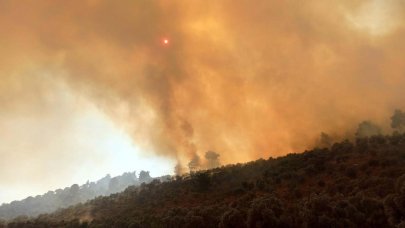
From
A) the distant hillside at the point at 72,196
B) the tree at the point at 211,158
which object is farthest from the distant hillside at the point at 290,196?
the distant hillside at the point at 72,196

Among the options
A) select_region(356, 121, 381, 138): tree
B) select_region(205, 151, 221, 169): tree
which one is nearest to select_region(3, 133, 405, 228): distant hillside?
select_region(356, 121, 381, 138): tree

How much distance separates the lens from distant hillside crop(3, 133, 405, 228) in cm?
2839

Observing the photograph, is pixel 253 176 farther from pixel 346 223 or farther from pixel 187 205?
pixel 346 223

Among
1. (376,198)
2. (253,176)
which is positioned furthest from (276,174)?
(376,198)

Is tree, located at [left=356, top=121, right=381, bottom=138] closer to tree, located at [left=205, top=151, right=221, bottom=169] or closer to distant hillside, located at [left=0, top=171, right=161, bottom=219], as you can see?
tree, located at [left=205, top=151, right=221, bottom=169]

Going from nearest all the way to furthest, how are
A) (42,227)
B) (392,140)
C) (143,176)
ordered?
(392,140) < (42,227) < (143,176)

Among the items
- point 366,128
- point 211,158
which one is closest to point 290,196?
point 366,128

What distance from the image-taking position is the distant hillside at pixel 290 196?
93.1ft

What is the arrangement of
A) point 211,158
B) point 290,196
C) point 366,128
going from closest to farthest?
point 290,196 → point 366,128 → point 211,158

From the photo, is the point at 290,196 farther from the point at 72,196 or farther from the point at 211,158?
the point at 72,196

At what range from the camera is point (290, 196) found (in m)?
40.2

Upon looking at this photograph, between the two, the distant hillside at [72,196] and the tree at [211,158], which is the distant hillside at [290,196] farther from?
the distant hillside at [72,196]

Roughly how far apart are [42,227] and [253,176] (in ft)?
113

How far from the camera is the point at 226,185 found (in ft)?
184
